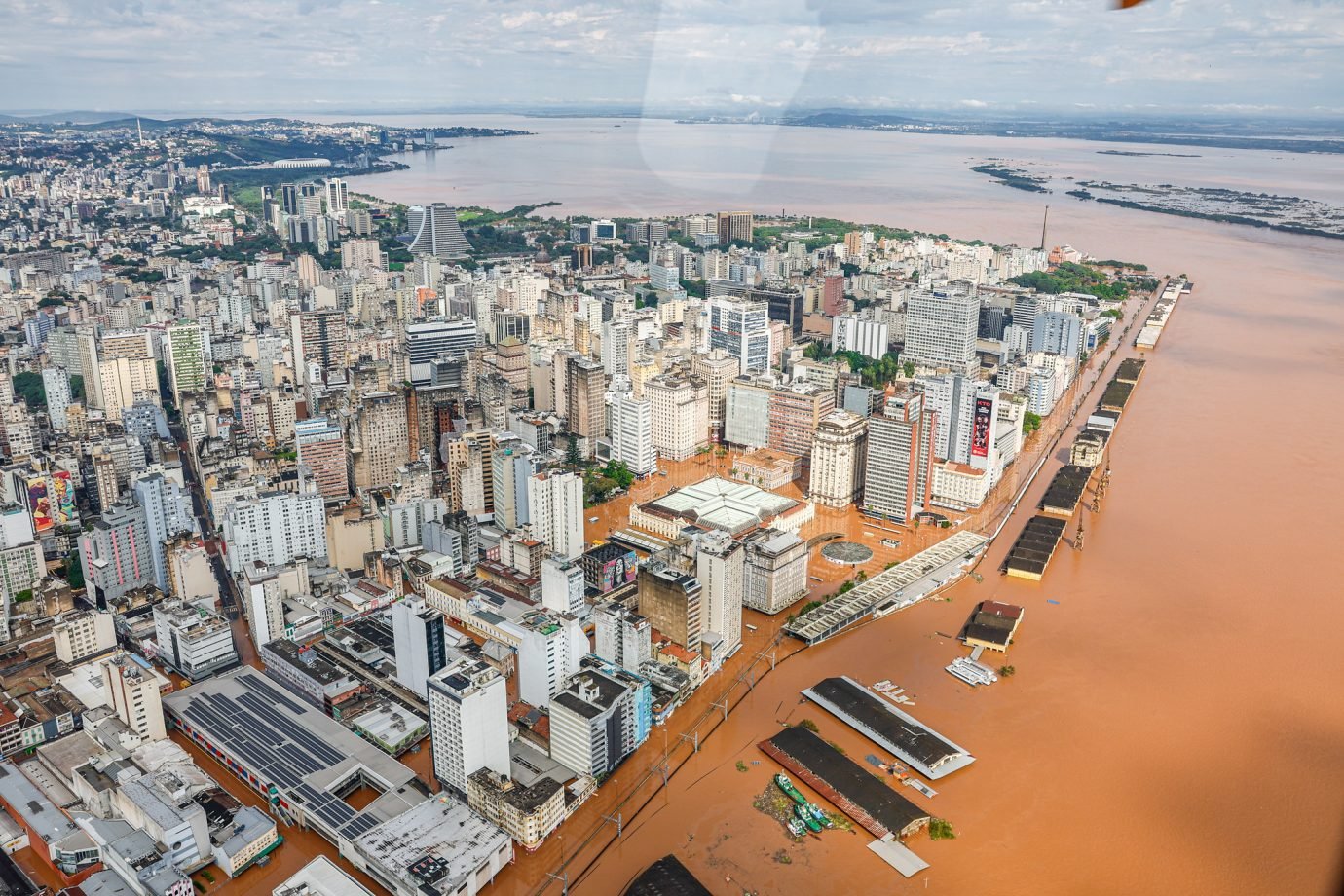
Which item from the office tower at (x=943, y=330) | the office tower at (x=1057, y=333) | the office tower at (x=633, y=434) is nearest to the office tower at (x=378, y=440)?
the office tower at (x=633, y=434)

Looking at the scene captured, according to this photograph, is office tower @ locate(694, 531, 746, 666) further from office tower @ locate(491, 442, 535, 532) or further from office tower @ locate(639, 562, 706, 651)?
office tower @ locate(491, 442, 535, 532)

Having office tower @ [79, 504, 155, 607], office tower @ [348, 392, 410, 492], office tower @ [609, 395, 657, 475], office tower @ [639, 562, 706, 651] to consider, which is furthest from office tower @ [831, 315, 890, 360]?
office tower @ [79, 504, 155, 607]

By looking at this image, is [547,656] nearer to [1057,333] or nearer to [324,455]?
[324,455]

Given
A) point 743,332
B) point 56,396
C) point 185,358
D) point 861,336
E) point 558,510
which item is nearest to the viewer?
point 558,510

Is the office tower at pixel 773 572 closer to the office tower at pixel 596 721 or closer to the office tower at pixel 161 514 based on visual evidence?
the office tower at pixel 596 721

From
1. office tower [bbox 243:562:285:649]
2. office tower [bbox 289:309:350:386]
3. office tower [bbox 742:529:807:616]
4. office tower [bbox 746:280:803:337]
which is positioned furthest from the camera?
office tower [bbox 746:280:803:337]

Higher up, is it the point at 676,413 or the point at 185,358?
the point at 185,358

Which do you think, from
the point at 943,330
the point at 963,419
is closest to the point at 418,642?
the point at 963,419
